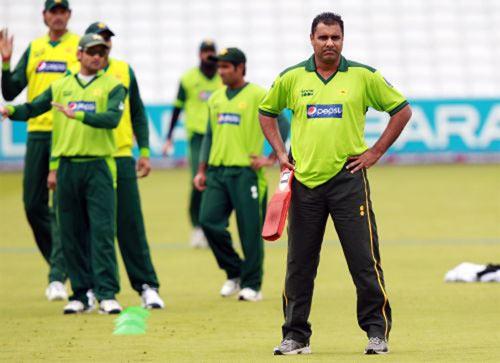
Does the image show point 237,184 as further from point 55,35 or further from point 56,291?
point 55,35

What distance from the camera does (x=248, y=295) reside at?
1197cm

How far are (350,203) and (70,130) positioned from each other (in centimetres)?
322

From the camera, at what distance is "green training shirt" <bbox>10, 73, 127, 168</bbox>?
1084 cm

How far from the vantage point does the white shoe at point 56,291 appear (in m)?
12.1

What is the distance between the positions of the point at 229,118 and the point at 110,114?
1.88 meters

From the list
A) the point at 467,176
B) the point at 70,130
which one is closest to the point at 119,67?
the point at 70,130

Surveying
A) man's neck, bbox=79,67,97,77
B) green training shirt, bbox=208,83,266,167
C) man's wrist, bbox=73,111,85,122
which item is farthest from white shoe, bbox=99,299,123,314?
green training shirt, bbox=208,83,266,167

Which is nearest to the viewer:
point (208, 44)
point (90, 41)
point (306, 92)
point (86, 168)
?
point (306, 92)

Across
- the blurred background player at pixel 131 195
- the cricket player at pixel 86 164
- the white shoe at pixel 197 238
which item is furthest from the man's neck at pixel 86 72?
the white shoe at pixel 197 238

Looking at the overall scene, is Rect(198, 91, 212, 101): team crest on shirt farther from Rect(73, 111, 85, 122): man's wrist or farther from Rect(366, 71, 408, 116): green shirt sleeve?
Rect(366, 71, 408, 116): green shirt sleeve

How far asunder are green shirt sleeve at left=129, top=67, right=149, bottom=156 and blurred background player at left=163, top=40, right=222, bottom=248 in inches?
181

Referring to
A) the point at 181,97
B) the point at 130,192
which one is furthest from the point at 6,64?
the point at 181,97

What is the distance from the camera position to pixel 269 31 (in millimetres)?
33781

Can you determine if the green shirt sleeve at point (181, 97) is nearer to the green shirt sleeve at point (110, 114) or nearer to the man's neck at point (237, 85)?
the man's neck at point (237, 85)
